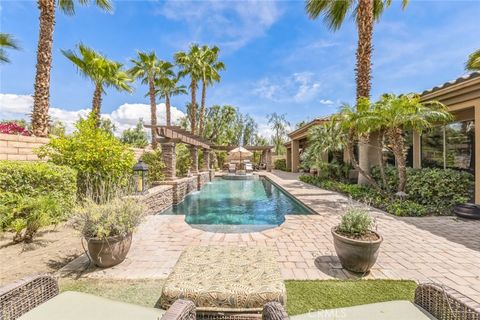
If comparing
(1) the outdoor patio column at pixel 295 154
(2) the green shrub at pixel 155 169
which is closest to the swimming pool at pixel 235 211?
(2) the green shrub at pixel 155 169

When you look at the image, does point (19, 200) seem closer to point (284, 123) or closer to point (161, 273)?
point (161, 273)

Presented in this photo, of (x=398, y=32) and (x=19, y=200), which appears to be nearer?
(x=19, y=200)

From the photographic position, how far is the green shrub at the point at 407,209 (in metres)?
6.49

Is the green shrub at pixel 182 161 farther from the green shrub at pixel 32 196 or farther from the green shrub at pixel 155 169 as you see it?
the green shrub at pixel 32 196

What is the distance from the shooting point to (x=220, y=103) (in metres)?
34.0

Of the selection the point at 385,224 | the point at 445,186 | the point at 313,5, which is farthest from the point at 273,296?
the point at 313,5

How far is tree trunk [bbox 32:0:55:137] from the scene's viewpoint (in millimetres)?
7762

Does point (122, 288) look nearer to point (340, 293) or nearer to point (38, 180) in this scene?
point (340, 293)

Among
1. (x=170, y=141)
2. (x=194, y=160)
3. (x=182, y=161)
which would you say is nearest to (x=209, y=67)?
(x=182, y=161)

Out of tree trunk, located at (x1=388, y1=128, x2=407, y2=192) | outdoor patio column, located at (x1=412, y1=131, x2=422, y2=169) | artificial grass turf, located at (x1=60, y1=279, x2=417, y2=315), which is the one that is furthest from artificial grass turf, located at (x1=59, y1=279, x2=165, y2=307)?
outdoor patio column, located at (x1=412, y1=131, x2=422, y2=169)

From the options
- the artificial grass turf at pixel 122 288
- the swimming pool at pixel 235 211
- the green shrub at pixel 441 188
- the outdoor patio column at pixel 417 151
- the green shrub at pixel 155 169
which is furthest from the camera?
the green shrub at pixel 155 169

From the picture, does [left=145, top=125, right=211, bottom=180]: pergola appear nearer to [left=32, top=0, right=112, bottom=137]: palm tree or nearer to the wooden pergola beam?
the wooden pergola beam

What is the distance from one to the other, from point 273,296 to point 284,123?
125 ft

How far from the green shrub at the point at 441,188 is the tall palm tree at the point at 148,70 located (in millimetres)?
16656
